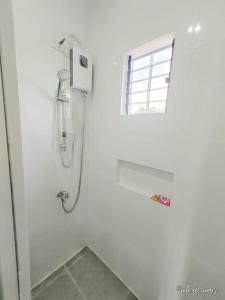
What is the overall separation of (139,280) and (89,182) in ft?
3.37

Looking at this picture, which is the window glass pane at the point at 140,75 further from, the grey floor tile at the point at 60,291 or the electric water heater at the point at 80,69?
the grey floor tile at the point at 60,291

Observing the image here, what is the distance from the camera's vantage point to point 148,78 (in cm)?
115

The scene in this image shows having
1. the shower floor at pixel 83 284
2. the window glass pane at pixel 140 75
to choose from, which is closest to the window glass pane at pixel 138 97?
the window glass pane at pixel 140 75

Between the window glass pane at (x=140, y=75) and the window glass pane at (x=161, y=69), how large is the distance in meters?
0.06

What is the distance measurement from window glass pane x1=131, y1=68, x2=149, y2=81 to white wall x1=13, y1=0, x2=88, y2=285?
0.59 metres

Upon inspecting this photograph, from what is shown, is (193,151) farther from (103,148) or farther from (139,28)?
(139,28)

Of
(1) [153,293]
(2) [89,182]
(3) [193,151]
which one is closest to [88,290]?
(1) [153,293]

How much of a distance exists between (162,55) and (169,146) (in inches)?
27.9

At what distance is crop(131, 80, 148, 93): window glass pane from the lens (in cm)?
117

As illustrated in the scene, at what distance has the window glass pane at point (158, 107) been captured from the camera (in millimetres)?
1077

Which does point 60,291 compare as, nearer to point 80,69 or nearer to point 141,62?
point 80,69

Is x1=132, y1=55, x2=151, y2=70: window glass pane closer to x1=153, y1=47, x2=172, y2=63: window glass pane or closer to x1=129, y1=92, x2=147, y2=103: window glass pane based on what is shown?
x1=153, y1=47, x2=172, y2=63: window glass pane

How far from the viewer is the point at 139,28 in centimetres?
104

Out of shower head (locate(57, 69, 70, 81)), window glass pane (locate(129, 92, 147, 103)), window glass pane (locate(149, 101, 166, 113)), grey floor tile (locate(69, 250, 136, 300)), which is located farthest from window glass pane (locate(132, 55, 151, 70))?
grey floor tile (locate(69, 250, 136, 300))
